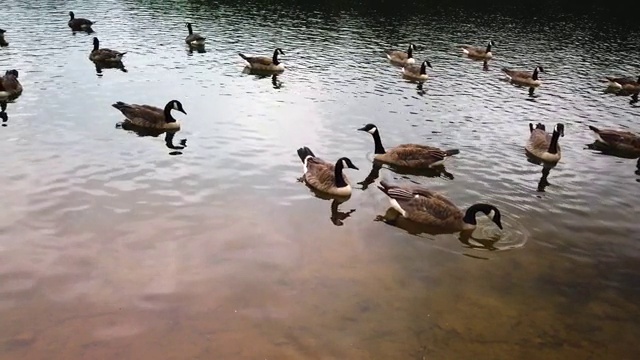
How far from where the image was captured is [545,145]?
19.4 m

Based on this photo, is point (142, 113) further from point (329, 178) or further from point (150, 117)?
point (329, 178)

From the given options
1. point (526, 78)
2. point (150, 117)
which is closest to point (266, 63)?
point (150, 117)

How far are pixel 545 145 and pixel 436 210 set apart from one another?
24.4 ft

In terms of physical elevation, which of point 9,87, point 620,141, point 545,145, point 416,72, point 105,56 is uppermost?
point 416,72

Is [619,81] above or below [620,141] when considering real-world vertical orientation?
above

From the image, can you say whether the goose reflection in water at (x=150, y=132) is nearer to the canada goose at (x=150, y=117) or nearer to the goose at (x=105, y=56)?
the canada goose at (x=150, y=117)

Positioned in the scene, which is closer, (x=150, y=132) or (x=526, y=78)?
(x=150, y=132)

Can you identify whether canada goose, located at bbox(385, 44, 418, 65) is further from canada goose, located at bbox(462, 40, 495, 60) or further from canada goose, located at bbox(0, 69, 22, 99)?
canada goose, located at bbox(0, 69, 22, 99)

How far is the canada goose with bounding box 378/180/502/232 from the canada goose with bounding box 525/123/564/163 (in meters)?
5.51

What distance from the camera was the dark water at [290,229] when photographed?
33.3 ft

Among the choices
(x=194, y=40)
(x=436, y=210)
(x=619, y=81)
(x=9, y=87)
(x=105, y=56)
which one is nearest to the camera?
(x=436, y=210)

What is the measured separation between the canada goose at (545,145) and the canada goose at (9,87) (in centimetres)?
2119

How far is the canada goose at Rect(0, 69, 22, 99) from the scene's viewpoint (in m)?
23.1

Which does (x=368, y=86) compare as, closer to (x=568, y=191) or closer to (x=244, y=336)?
(x=568, y=191)
